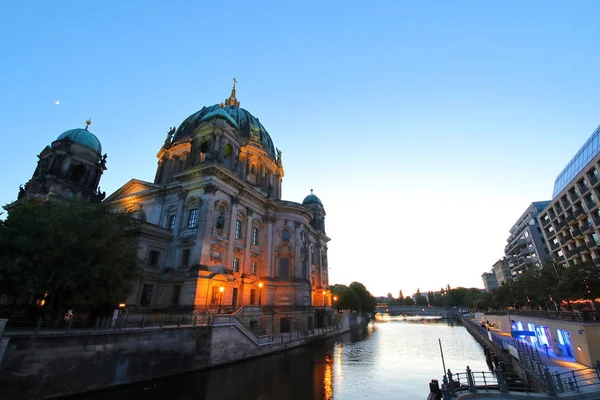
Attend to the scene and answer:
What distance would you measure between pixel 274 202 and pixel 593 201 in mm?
47991

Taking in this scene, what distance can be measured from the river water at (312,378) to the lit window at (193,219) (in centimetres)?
1639

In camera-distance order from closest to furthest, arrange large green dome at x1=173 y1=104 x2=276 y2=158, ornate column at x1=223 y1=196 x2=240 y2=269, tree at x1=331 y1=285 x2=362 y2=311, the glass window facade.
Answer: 1. ornate column at x1=223 y1=196 x2=240 y2=269
2. the glass window facade
3. large green dome at x1=173 y1=104 x2=276 y2=158
4. tree at x1=331 y1=285 x2=362 y2=311

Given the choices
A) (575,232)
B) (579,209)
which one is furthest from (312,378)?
(575,232)

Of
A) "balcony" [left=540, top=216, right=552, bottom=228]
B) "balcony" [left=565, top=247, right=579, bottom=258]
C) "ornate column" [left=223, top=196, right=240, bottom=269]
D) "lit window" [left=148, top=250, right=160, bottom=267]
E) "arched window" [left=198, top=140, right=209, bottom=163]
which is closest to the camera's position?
"lit window" [left=148, top=250, right=160, bottom=267]

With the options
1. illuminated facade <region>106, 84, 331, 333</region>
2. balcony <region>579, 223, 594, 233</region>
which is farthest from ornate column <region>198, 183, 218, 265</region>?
balcony <region>579, 223, 594, 233</region>

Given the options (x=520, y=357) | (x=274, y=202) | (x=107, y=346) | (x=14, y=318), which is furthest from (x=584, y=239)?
(x=14, y=318)

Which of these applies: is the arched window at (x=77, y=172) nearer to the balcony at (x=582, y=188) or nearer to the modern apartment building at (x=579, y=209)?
the modern apartment building at (x=579, y=209)

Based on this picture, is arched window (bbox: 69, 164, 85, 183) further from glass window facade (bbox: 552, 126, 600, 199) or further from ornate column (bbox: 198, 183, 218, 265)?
glass window facade (bbox: 552, 126, 600, 199)

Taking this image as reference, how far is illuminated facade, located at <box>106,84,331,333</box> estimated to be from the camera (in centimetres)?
3328

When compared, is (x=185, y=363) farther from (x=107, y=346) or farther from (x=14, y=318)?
(x=14, y=318)

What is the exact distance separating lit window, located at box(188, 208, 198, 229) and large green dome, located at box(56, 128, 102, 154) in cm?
2927

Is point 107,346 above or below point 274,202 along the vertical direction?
below

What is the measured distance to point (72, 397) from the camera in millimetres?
16844

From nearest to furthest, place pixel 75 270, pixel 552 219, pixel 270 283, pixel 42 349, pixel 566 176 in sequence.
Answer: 1. pixel 42 349
2. pixel 75 270
3. pixel 270 283
4. pixel 566 176
5. pixel 552 219
